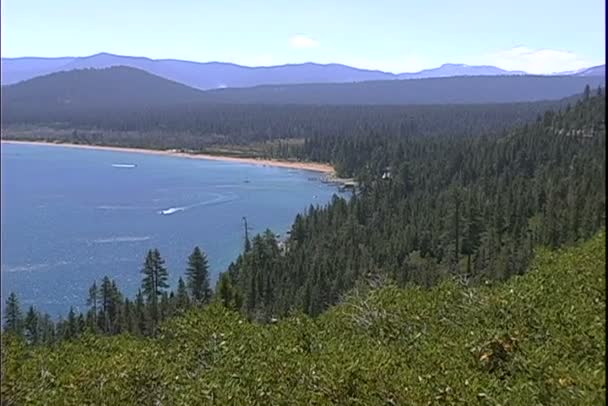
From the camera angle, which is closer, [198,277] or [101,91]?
[198,277]

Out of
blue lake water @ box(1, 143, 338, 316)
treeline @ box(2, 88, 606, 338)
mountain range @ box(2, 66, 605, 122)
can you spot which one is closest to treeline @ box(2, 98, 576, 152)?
mountain range @ box(2, 66, 605, 122)

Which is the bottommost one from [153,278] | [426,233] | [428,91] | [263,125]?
[153,278]

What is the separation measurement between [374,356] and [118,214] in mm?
36493

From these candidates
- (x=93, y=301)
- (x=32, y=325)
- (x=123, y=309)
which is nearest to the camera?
(x=32, y=325)

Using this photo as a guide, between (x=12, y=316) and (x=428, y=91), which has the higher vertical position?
(x=428, y=91)

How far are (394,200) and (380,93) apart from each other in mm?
124179

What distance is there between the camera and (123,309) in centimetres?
2289

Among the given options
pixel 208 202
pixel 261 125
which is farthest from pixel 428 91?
pixel 208 202

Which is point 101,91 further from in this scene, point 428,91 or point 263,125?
point 428,91

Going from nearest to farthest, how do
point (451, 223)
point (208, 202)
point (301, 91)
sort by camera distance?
point (451, 223) < point (208, 202) < point (301, 91)

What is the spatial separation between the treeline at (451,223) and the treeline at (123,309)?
4.95 ft

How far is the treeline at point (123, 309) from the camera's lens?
2019 cm

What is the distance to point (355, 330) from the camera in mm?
7590

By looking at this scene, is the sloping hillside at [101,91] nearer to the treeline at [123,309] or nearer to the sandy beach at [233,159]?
the sandy beach at [233,159]
